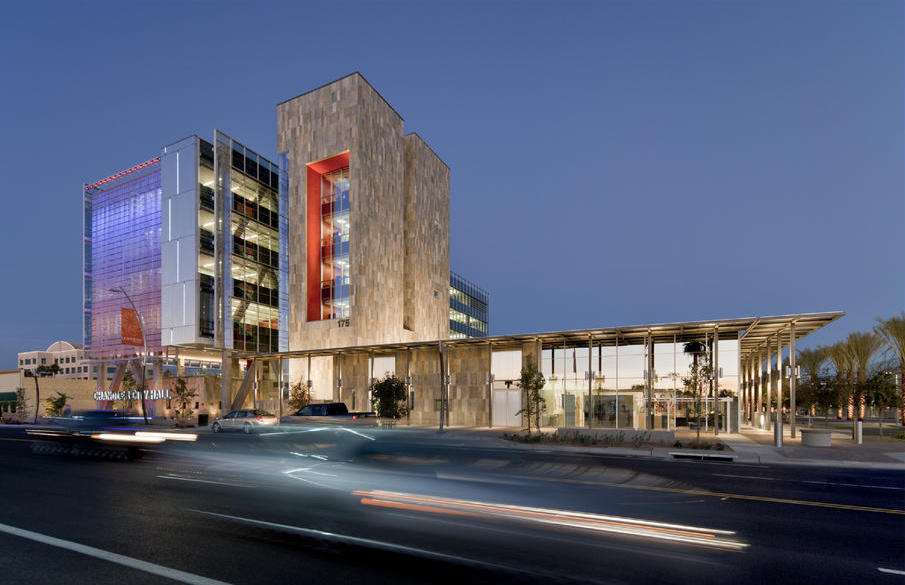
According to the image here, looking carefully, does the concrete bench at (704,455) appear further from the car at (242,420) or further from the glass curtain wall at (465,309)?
the glass curtain wall at (465,309)

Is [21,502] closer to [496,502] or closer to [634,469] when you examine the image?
[496,502]

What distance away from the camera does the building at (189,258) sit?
180ft

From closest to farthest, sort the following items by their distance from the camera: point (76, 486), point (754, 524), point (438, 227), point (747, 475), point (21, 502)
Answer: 1. point (754, 524)
2. point (21, 502)
3. point (76, 486)
4. point (747, 475)
5. point (438, 227)

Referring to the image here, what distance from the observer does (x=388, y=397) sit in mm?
38719

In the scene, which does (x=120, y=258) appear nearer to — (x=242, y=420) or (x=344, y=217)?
(x=344, y=217)

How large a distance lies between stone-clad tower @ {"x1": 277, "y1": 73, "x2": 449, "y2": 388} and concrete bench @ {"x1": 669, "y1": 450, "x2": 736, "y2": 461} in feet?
109

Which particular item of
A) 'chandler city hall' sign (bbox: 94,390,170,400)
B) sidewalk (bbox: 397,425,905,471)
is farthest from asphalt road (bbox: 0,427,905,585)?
'chandler city hall' sign (bbox: 94,390,170,400)

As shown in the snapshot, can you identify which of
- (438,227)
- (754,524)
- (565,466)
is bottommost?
(565,466)

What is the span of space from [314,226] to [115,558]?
159 ft

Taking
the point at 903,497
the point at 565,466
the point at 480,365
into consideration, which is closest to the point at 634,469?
the point at 565,466

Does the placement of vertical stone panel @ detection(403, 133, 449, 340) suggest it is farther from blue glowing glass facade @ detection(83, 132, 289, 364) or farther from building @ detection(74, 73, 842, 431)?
blue glowing glass facade @ detection(83, 132, 289, 364)

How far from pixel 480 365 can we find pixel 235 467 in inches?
1006

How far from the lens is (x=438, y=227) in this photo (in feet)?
222

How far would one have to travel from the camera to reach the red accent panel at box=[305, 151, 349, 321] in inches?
2073
